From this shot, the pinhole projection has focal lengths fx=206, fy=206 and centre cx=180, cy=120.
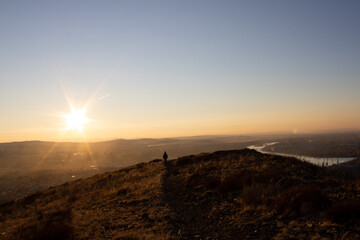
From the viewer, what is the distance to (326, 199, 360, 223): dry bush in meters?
6.52

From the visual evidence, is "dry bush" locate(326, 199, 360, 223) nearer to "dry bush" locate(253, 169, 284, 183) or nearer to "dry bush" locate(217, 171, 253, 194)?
"dry bush" locate(253, 169, 284, 183)

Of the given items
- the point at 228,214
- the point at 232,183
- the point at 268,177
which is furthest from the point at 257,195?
the point at 268,177

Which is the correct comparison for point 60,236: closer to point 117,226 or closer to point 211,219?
point 117,226

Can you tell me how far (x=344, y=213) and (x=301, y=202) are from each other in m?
1.46

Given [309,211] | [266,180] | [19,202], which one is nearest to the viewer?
[309,211]

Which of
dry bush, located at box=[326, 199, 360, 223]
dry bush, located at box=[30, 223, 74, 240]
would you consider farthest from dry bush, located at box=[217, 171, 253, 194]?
dry bush, located at box=[30, 223, 74, 240]

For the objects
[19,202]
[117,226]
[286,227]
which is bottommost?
[19,202]

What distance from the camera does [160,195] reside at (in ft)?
41.6

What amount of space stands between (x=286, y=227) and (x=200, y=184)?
22.9 feet

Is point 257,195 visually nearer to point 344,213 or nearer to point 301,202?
point 301,202

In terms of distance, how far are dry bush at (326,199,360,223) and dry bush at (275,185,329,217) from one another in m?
0.68

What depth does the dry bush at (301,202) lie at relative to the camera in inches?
294

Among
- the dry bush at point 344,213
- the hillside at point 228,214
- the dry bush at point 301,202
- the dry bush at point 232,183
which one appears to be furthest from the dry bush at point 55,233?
the dry bush at point 344,213

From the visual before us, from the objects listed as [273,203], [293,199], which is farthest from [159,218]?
[293,199]
